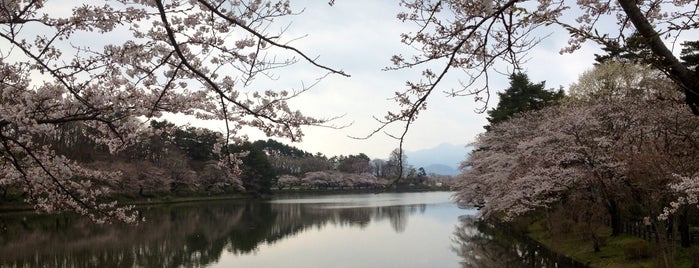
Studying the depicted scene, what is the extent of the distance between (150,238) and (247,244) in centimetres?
382

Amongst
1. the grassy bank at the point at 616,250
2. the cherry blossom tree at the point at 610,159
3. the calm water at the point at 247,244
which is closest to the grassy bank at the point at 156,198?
→ the calm water at the point at 247,244

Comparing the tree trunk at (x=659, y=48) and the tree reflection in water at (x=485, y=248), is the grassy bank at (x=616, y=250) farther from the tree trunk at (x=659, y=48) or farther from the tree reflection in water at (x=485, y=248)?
the tree trunk at (x=659, y=48)

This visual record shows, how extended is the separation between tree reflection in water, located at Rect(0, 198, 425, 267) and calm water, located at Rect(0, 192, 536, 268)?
0.03 m

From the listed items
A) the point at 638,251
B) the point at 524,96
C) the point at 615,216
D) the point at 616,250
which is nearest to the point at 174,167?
the point at 524,96

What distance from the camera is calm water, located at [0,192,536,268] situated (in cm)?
1486

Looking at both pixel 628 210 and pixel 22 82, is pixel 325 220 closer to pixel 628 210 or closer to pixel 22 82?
pixel 628 210

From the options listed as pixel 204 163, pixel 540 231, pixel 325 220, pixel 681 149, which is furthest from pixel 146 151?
pixel 681 149

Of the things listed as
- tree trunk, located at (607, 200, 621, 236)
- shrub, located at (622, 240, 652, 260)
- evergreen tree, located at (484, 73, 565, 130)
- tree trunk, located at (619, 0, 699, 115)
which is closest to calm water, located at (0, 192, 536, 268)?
tree trunk, located at (607, 200, 621, 236)

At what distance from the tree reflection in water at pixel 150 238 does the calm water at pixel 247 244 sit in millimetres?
29

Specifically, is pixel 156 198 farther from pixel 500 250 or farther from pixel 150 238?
pixel 500 250

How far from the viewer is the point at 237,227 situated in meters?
24.0

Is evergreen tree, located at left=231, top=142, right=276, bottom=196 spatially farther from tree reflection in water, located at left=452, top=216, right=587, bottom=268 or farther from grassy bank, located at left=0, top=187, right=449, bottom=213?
tree reflection in water, located at left=452, top=216, right=587, bottom=268

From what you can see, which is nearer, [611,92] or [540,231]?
[540,231]

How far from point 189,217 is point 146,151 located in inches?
725
